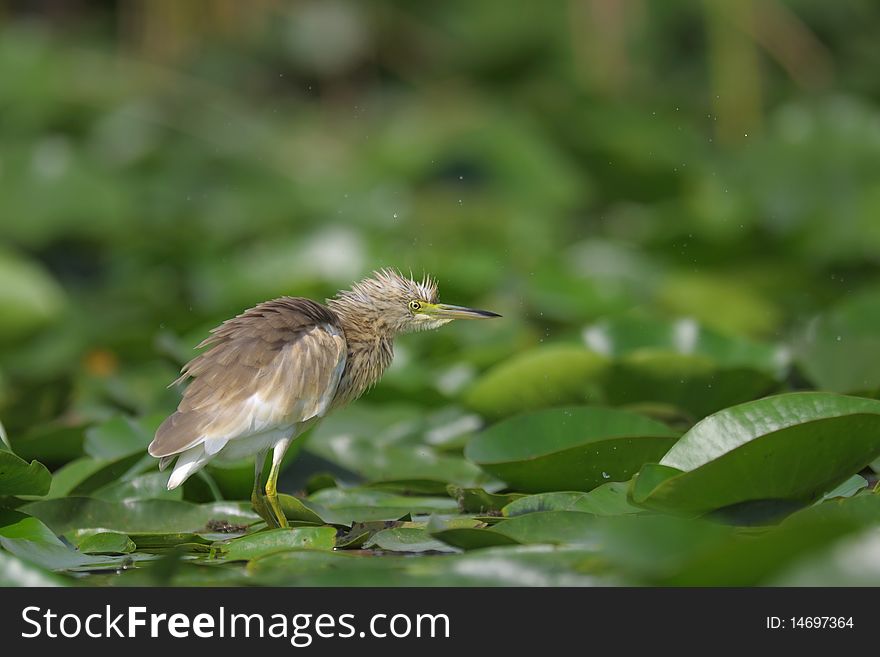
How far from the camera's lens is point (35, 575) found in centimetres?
267

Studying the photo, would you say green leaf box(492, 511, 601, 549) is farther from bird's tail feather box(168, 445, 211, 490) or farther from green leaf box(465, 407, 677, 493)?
bird's tail feather box(168, 445, 211, 490)

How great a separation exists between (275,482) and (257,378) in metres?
0.31

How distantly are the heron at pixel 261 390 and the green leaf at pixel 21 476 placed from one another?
0.28 m

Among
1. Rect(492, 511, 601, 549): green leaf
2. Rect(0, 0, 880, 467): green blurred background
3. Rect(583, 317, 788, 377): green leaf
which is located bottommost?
Rect(492, 511, 601, 549): green leaf

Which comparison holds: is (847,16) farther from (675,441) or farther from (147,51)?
(675,441)

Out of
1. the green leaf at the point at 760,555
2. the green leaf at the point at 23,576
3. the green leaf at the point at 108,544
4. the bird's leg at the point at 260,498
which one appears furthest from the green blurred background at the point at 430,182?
the green leaf at the point at 760,555

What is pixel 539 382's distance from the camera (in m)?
4.45

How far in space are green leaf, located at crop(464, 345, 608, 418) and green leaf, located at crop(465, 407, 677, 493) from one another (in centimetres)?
54

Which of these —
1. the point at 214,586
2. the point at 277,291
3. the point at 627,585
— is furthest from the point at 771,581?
the point at 277,291

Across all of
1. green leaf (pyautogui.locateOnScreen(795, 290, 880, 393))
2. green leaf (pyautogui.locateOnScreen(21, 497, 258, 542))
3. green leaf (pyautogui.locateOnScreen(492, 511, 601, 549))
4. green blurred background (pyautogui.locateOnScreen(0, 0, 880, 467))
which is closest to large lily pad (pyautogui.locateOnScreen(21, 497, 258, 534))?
green leaf (pyautogui.locateOnScreen(21, 497, 258, 542))

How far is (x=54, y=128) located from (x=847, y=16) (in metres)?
6.73

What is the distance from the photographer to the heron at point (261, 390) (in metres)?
3.48

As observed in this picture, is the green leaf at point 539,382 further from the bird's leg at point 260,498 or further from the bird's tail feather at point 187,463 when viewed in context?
the bird's tail feather at point 187,463

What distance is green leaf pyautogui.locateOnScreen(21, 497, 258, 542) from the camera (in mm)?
3580
